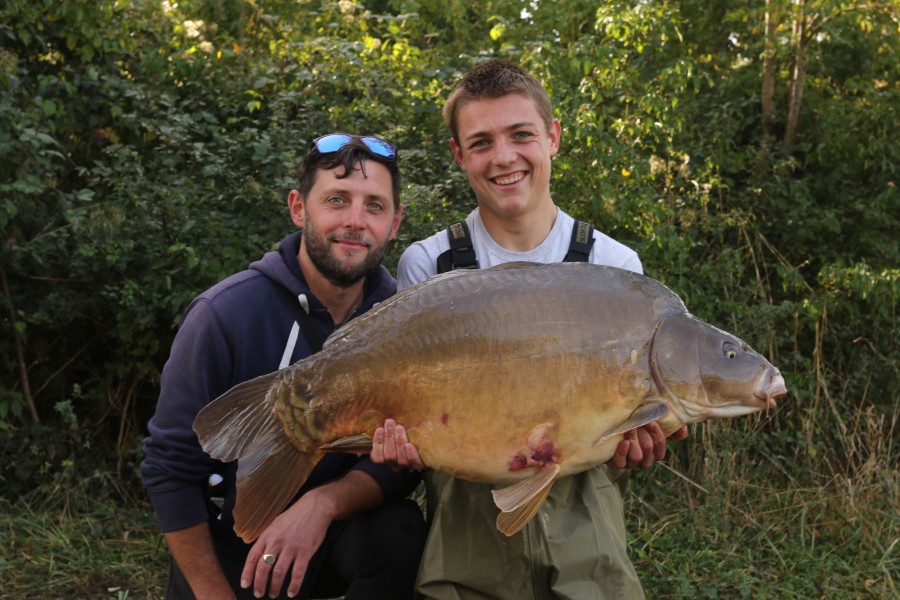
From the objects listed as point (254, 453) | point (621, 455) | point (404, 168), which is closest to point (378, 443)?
point (254, 453)

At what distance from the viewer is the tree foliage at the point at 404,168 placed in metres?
3.88

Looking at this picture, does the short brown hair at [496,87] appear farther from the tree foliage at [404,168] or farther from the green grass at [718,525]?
the green grass at [718,525]

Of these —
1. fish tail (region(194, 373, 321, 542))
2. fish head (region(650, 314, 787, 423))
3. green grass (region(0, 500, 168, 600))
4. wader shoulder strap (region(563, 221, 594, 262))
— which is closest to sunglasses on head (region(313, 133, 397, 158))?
wader shoulder strap (region(563, 221, 594, 262))

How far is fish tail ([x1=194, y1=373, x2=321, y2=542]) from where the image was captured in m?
2.05

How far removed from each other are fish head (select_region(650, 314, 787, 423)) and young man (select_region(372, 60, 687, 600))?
14 cm

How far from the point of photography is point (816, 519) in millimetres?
3605

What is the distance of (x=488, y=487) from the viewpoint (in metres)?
2.30

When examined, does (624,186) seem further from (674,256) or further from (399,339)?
(399,339)

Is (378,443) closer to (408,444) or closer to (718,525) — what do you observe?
(408,444)

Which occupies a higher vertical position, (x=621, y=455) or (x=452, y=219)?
(x=452, y=219)

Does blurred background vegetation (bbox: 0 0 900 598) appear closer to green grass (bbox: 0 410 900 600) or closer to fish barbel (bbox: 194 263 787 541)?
green grass (bbox: 0 410 900 600)

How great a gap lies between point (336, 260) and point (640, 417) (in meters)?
0.90

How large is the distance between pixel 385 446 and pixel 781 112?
4215 mm

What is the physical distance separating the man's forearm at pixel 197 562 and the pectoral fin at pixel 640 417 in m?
0.99
